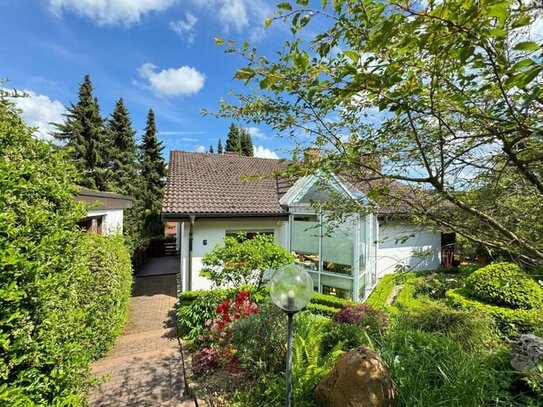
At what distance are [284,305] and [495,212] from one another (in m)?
2.67

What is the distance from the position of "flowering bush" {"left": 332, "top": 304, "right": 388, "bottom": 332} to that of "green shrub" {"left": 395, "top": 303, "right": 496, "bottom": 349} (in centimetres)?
36

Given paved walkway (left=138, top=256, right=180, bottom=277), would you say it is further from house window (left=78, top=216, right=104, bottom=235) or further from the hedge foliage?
the hedge foliage

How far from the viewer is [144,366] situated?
20.1ft

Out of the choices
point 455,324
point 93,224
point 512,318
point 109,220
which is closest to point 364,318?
point 455,324

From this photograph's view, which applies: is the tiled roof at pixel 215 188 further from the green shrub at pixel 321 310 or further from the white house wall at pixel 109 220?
the green shrub at pixel 321 310

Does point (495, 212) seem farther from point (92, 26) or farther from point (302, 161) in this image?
point (92, 26)

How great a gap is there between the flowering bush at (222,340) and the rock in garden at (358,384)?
217 cm

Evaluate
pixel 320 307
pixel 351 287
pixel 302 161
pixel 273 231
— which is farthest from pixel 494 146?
pixel 273 231

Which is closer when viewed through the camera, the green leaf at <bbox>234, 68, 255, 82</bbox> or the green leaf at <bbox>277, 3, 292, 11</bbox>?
the green leaf at <bbox>277, 3, 292, 11</bbox>

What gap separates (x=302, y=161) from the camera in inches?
98.7

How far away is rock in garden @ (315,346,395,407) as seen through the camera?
371 cm

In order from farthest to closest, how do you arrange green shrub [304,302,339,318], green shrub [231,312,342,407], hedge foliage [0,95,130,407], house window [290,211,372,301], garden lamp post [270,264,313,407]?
house window [290,211,372,301], green shrub [304,302,339,318], green shrub [231,312,342,407], garden lamp post [270,264,313,407], hedge foliage [0,95,130,407]

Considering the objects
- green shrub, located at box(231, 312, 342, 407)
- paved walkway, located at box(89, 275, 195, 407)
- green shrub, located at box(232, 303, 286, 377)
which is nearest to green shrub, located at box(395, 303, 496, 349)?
green shrub, located at box(231, 312, 342, 407)

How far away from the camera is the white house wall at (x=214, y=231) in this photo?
10.3m
